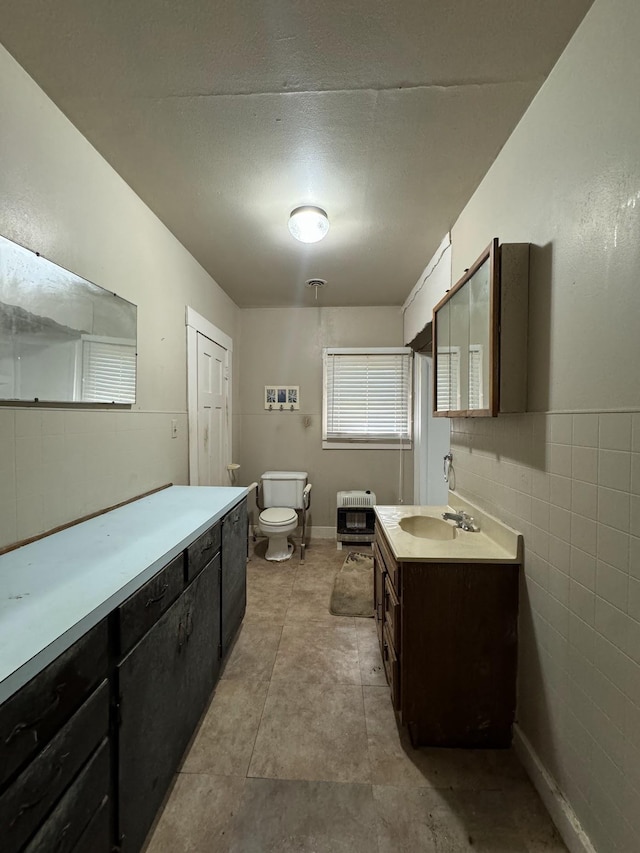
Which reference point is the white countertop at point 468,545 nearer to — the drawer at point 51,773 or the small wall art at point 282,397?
the drawer at point 51,773

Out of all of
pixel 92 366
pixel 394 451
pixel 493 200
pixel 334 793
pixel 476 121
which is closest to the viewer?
pixel 334 793

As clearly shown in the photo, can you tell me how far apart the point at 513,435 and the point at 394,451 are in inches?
89.9

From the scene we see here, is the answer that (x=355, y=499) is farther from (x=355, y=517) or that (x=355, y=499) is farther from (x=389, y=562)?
(x=389, y=562)

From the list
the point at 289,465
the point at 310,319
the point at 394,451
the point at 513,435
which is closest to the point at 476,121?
the point at 513,435

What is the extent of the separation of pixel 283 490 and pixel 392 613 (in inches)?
81.9

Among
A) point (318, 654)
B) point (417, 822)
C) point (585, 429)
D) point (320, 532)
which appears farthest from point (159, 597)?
point (320, 532)

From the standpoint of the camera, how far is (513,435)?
146 cm

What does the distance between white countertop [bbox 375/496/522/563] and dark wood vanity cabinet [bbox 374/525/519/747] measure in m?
0.03

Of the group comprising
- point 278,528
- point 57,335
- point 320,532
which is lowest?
point 320,532

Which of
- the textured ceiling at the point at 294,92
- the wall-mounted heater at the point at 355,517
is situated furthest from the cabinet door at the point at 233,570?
the textured ceiling at the point at 294,92

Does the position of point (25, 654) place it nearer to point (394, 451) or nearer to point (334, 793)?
point (334, 793)

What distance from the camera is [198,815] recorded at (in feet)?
3.82

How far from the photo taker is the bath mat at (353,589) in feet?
7.93

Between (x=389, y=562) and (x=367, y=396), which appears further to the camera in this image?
(x=367, y=396)
